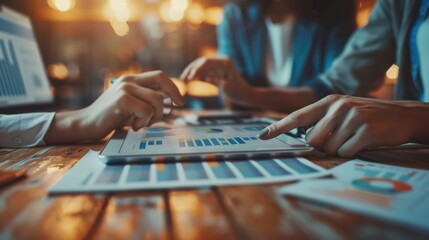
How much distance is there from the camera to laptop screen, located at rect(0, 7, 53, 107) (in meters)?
0.81

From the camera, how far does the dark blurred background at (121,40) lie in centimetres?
405

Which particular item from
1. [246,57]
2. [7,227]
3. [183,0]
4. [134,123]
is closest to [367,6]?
[246,57]

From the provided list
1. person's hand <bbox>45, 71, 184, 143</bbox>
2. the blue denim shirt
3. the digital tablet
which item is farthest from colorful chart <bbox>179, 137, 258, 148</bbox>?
the blue denim shirt

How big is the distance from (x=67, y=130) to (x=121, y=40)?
170 inches

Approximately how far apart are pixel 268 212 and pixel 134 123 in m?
0.41

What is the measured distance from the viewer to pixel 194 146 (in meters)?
0.50

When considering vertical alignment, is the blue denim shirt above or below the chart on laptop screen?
above

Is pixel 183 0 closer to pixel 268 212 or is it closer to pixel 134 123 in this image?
pixel 134 123

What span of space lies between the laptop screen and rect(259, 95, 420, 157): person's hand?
692 mm

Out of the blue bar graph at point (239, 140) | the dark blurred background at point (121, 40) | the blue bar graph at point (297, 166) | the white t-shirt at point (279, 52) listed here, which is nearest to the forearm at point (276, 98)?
the white t-shirt at point (279, 52)

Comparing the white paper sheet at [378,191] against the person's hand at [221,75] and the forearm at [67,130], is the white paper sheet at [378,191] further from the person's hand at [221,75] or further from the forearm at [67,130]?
the person's hand at [221,75]

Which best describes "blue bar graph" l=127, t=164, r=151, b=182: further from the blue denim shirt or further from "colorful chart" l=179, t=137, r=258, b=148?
the blue denim shirt

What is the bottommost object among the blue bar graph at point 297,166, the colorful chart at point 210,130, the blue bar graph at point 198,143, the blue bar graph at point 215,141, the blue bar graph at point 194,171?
the colorful chart at point 210,130

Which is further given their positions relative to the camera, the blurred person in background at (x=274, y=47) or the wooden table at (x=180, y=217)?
the blurred person in background at (x=274, y=47)
